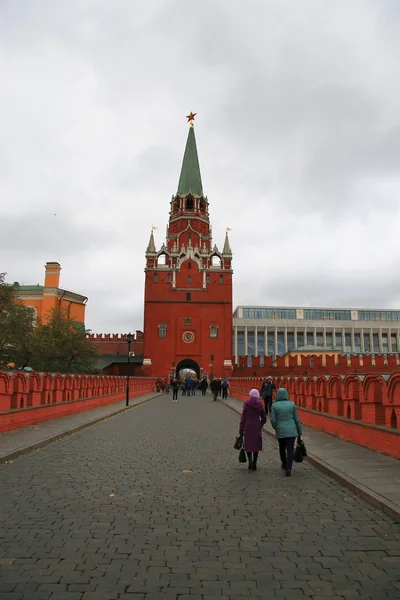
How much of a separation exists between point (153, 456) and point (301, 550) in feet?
18.4

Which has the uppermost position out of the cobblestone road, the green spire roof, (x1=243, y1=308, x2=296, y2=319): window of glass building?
the green spire roof

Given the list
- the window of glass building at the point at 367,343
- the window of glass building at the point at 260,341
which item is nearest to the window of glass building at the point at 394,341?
the window of glass building at the point at 367,343

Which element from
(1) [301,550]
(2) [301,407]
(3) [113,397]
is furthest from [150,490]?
(3) [113,397]

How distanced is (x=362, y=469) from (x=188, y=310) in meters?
55.4

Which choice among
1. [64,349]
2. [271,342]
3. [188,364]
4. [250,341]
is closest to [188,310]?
[188,364]

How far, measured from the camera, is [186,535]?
4.72m

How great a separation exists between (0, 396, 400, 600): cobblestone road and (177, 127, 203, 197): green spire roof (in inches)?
2511

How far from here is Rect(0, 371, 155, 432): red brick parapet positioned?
12.7 m

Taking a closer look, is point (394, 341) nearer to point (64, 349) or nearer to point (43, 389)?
point (64, 349)

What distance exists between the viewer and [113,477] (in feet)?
24.3

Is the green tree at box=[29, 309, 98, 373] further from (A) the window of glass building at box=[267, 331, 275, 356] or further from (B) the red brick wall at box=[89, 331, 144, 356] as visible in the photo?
(A) the window of glass building at box=[267, 331, 275, 356]

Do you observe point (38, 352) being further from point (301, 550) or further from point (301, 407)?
point (301, 550)

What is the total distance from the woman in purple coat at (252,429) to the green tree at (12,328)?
78.9ft

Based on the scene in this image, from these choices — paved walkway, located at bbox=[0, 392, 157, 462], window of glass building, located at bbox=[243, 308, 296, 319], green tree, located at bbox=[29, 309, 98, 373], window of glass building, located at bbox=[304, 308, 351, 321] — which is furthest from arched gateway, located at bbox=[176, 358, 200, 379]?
paved walkway, located at bbox=[0, 392, 157, 462]
